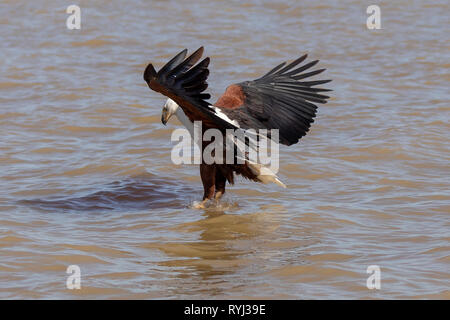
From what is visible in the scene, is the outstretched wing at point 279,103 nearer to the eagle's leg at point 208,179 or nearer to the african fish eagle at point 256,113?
the african fish eagle at point 256,113

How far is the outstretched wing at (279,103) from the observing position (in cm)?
658

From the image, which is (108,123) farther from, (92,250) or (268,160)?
(92,250)

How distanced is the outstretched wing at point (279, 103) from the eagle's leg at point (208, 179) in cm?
45

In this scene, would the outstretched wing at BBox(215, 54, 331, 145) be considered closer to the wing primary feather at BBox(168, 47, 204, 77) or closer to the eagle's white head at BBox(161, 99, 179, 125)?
the eagle's white head at BBox(161, 99, 179, 125)

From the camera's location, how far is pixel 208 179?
21.4 ft

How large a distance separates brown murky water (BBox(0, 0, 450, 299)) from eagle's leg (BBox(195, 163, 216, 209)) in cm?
14

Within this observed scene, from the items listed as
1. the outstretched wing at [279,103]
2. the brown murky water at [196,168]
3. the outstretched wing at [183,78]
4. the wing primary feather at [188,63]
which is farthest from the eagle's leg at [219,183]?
the wing primary feather at [188,63]

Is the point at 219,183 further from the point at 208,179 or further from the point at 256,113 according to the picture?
the point at 256,113

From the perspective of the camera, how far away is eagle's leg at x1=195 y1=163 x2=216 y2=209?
6.48 metres

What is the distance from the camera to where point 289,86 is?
687cm

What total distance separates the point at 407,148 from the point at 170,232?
290cm

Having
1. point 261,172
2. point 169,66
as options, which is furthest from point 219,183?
point 169,66
